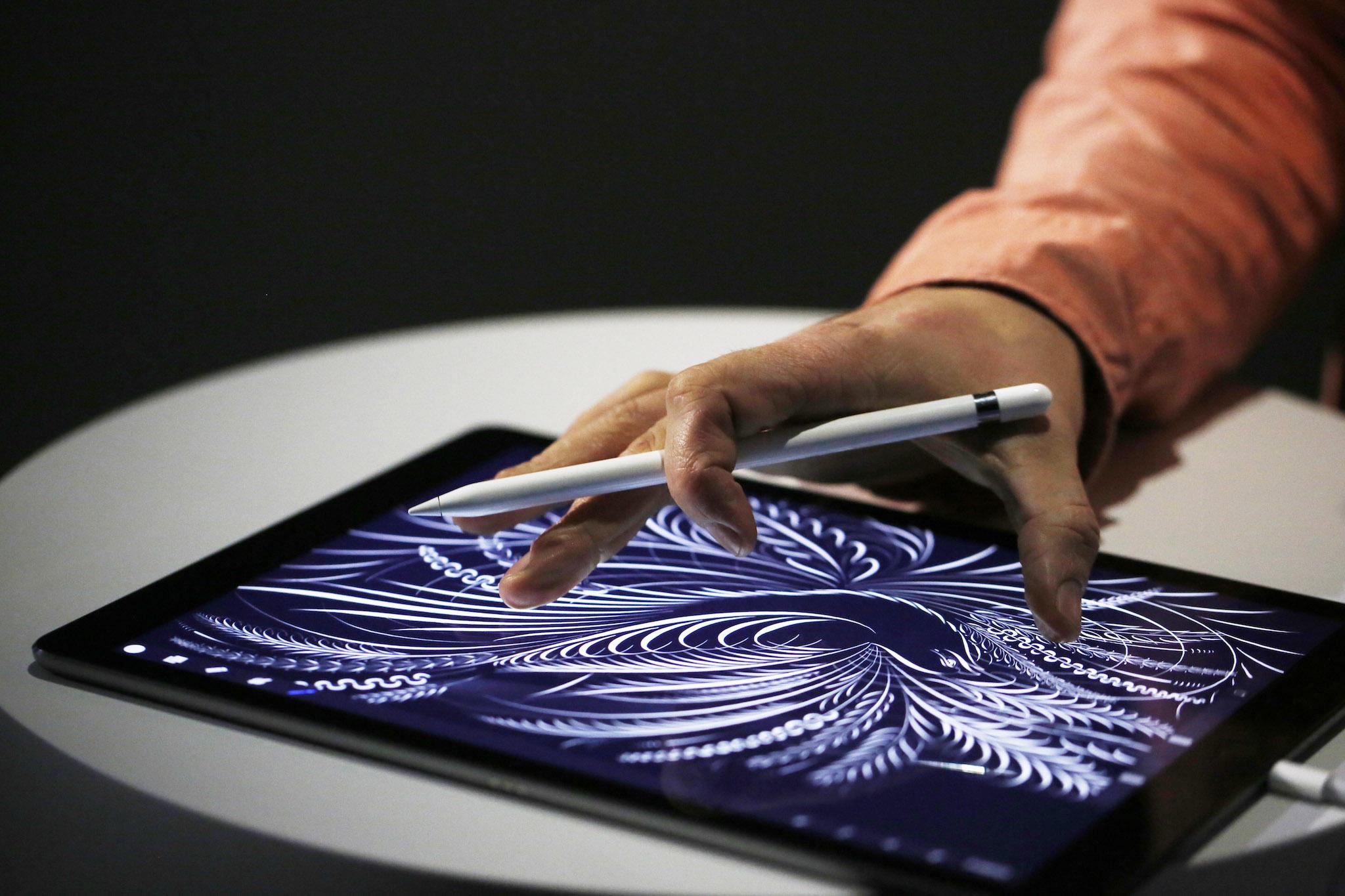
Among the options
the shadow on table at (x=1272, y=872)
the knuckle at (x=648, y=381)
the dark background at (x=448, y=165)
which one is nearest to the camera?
the shadow on table at (x=1272, y=872)

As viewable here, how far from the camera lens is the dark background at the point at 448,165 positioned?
5.18ft

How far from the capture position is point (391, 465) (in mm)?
643

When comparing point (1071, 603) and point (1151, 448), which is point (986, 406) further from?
point (1151, 448)

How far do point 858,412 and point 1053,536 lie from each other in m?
0.09

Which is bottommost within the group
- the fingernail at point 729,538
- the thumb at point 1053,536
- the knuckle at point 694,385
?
the thumb at point 1053,536

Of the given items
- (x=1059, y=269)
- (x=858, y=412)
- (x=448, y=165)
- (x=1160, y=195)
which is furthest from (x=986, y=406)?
(x=448, y=165)

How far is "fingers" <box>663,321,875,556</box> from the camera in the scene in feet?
1.50

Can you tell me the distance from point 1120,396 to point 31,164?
53.2 inches

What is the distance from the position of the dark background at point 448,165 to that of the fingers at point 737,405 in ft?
4.05

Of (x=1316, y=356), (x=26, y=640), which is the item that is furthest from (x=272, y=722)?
(x=1316, y=356)

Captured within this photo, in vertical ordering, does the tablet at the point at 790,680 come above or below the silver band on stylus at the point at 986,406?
below

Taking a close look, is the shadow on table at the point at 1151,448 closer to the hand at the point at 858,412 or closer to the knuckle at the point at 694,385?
the hand at the point at 858,412

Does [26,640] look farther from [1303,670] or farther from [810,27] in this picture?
[810,27]

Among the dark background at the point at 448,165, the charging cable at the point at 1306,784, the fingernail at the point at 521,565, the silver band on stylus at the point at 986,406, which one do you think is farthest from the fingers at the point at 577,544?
the dark background at the point at 448,165
